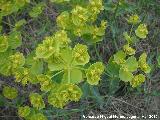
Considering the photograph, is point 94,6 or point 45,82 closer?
point 45,82

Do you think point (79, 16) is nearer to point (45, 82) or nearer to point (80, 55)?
point (80, 55)

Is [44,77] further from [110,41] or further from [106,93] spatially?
[110,41]

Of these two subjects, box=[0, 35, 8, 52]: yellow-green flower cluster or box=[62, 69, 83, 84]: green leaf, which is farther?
box=[0, 35, 8, 52]: yellow-green flower cluster

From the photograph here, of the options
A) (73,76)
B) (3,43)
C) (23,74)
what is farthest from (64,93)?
(3,43)

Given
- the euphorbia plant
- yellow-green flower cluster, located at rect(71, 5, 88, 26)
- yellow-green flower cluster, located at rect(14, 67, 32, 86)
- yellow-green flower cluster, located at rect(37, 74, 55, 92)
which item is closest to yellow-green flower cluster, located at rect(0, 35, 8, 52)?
the euphorbia plant

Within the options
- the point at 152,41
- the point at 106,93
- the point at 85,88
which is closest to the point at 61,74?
the point at 85,88

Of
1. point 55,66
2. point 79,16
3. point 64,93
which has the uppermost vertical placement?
point 79,16

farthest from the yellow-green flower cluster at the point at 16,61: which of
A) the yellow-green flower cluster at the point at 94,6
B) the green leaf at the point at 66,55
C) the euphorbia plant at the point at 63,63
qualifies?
the yellow-green flower cluster at the point at 94,6

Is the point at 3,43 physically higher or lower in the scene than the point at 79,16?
lower

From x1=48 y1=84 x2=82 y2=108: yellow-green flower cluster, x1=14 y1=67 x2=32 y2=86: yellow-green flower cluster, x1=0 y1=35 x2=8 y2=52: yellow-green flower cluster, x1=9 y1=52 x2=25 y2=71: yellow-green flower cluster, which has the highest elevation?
x1=0 y1=35 x2=8 y2=52: yellow-green flower cluster

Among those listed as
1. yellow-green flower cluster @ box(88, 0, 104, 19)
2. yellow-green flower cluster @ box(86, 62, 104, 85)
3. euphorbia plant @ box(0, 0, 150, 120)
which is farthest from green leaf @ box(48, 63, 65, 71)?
yellow-green flower cluster @ box(88, 0, 104, 19)

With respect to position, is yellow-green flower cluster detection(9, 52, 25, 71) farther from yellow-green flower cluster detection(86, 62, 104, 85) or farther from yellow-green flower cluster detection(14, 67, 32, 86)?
yellow-green flower cluster detection(86, 62, 104, 85)

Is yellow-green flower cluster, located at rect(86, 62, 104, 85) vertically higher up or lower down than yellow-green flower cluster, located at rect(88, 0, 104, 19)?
lower down
